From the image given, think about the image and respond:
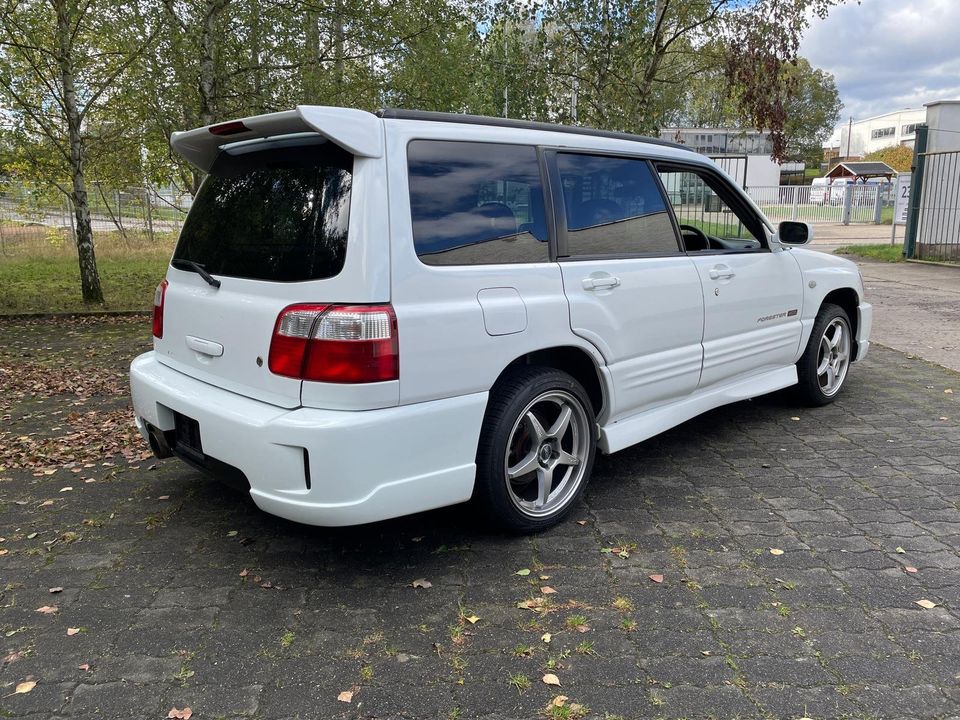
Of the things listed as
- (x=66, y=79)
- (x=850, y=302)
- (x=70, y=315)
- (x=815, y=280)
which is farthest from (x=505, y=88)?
(x=815, y=280)

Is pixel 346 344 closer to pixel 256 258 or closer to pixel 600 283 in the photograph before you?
pixel 256 258

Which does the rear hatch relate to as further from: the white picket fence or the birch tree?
the white picket fence

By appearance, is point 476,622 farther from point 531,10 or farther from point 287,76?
point 531,10

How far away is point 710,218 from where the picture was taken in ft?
15.9

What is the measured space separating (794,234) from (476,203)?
263 cm

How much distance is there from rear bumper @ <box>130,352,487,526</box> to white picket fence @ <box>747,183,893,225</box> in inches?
1226

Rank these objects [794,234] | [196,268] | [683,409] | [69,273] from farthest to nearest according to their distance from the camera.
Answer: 1. [69,273]
2. [794,234]
3. [683,409]
4. [196,268]

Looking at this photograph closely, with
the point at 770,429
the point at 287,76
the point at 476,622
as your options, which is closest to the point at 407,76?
the point at 287,76

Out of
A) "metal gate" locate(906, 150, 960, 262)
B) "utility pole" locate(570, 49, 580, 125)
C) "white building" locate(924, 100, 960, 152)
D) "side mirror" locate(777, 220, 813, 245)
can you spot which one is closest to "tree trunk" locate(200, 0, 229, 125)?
"utility pole" locate(570, 49, 580, 125)

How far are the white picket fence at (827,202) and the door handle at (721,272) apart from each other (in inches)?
1145

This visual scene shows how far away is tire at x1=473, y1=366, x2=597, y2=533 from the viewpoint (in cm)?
317

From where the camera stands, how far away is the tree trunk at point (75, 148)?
8812 mm

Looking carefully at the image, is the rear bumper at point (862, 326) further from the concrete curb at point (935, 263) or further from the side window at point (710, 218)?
the concrete curb at point (935, 263)

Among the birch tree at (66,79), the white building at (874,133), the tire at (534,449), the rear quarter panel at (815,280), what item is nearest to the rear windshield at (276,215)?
the tire at (534,449)
